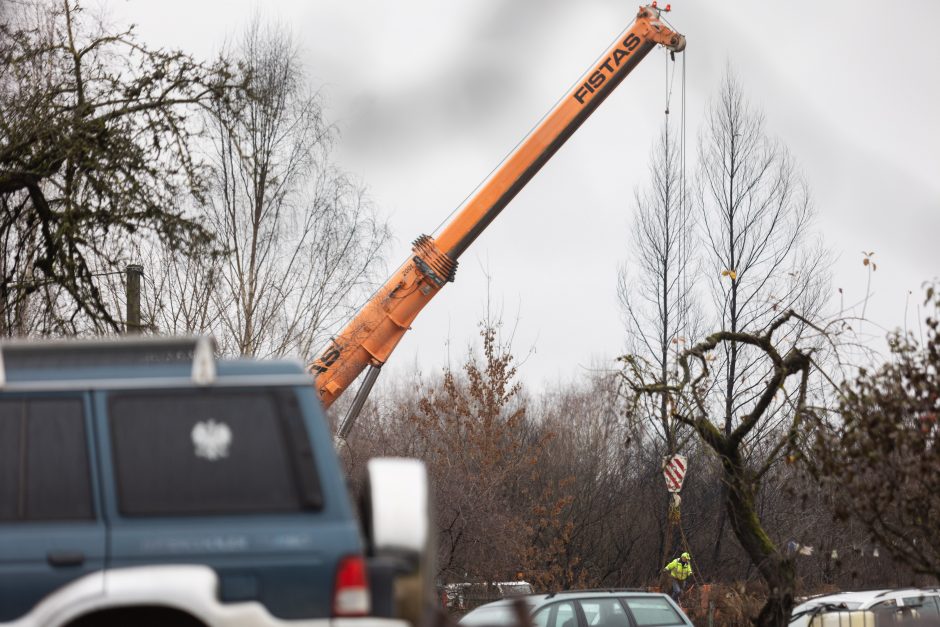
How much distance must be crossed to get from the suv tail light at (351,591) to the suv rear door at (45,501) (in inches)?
37.7

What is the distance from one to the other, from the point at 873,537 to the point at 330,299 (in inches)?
700

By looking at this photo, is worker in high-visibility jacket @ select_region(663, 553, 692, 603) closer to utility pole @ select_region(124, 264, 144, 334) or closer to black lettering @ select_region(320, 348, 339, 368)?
black lettering @ select_region(320, 348, 339, 368)

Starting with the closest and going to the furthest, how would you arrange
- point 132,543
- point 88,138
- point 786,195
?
point 132,543
point 88,138
point 786,195

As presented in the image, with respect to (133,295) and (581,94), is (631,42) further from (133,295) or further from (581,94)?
(133,295)

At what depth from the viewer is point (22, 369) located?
5480mm

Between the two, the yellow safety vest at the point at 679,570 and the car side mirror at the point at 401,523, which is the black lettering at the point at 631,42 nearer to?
the yellow safety vest at the point at 679,570

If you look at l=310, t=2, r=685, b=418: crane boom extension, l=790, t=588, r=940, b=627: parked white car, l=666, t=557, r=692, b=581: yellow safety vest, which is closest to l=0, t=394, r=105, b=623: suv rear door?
l=790, t=588, r=940, b=627: parked white car

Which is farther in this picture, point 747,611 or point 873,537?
point 747,611

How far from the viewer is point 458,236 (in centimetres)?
2406

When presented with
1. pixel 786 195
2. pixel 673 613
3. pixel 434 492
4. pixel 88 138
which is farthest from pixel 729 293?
pixel 88 138

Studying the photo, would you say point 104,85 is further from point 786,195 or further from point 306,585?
point 786,195

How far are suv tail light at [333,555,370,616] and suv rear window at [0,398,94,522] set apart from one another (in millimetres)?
1082

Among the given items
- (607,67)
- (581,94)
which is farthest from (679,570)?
(607,67)

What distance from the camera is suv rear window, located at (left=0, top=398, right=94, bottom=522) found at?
526 centimetres
